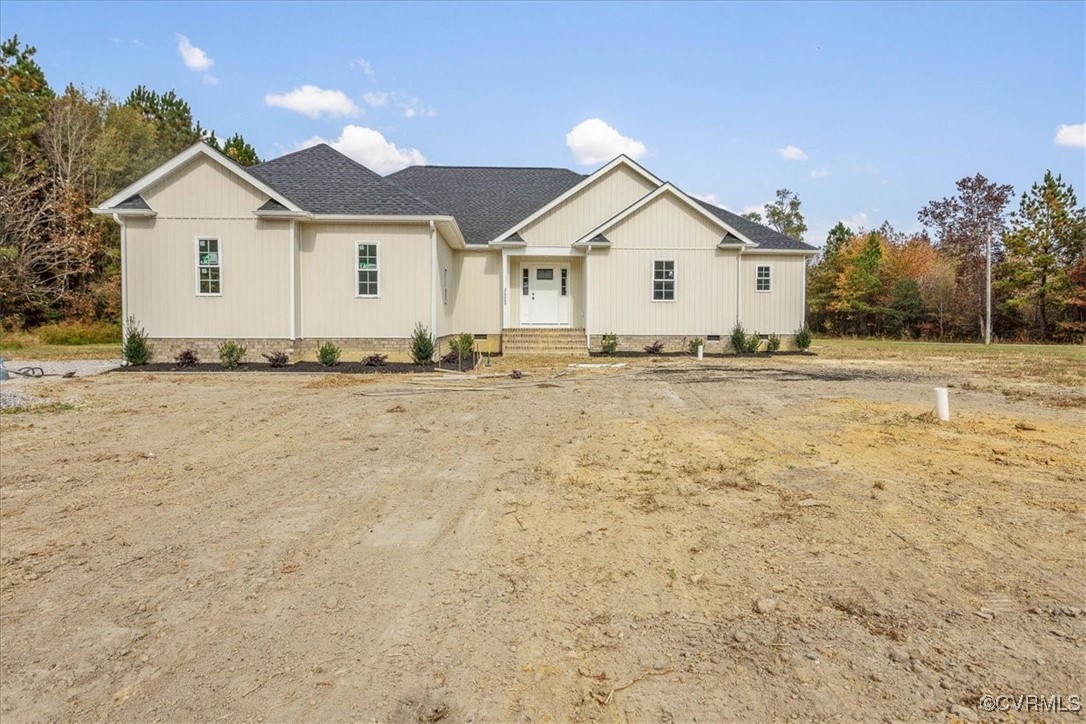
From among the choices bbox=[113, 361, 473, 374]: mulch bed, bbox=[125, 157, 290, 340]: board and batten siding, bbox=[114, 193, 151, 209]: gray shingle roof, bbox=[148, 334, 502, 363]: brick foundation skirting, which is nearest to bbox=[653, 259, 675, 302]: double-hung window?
bbox=[113, 361, 473, 374]: mulch bed

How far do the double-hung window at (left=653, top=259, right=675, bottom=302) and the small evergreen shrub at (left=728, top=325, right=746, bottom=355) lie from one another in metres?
2.23

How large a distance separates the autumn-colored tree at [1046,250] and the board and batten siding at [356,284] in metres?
30.3

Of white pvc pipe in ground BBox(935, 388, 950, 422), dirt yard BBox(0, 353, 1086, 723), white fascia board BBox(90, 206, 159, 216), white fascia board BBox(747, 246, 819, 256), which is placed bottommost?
dirt yard BBox(0, 353, 1086, 723)

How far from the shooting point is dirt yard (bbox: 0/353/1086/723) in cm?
258

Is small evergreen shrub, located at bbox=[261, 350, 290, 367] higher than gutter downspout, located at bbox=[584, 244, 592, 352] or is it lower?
lower

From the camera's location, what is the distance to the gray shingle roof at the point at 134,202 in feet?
49.5

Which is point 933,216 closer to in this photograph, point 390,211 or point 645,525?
point 390,211

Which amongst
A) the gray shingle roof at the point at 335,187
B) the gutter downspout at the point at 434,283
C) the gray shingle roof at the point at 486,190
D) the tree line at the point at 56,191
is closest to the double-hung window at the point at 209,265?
the gray shingle roof at the point at 335,187

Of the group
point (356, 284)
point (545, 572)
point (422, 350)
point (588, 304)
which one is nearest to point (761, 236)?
point (588, 304)

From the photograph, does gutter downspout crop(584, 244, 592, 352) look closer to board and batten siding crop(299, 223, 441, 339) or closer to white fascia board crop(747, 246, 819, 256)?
board and batten siding crop(299, 223, 441, 339)

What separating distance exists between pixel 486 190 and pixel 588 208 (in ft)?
17.1

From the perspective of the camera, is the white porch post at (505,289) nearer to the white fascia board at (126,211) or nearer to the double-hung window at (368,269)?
the double-hung window at (368,269)

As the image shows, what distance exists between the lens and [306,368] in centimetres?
1478

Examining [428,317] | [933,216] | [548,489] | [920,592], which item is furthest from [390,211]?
[933,216]
